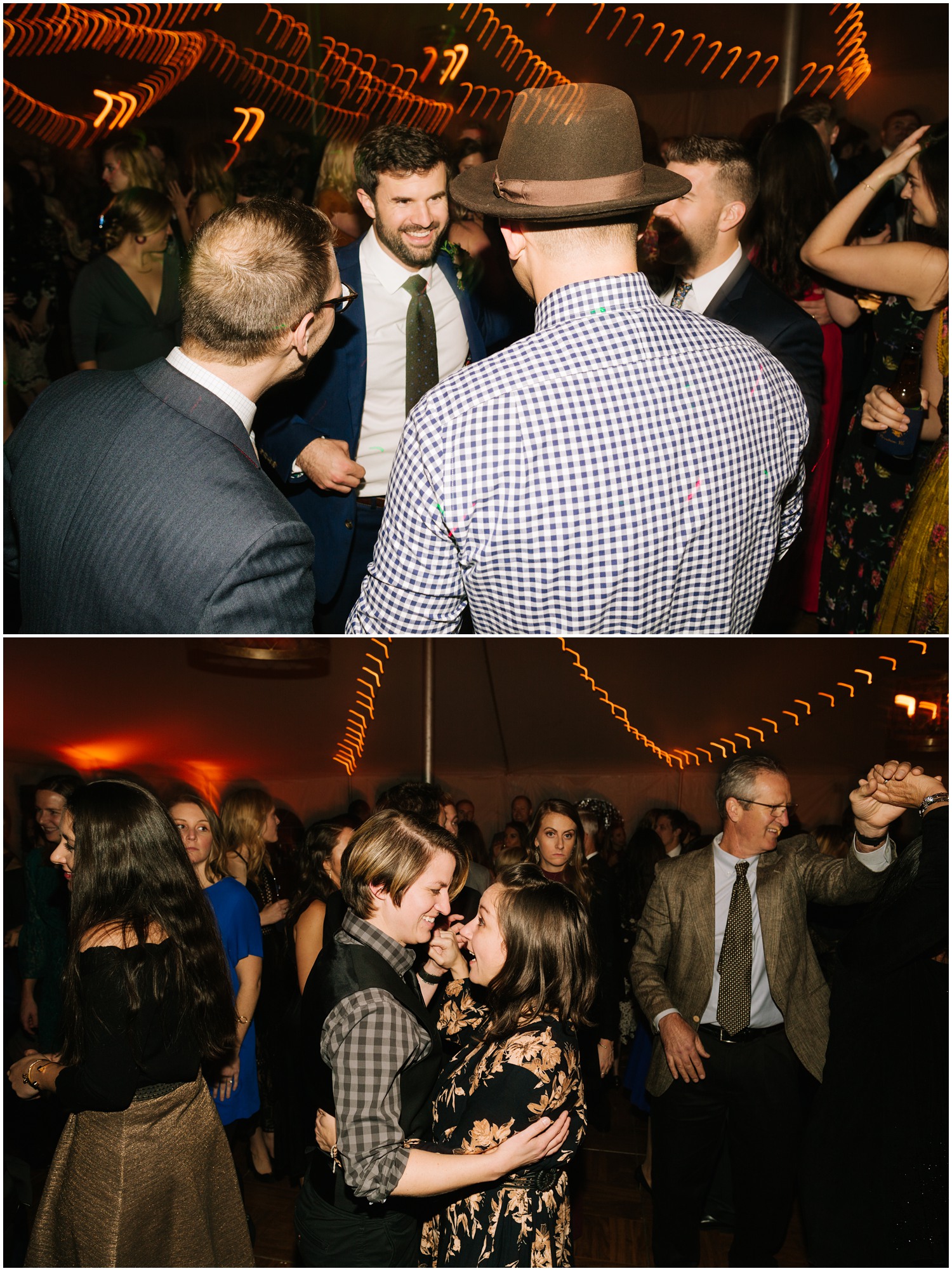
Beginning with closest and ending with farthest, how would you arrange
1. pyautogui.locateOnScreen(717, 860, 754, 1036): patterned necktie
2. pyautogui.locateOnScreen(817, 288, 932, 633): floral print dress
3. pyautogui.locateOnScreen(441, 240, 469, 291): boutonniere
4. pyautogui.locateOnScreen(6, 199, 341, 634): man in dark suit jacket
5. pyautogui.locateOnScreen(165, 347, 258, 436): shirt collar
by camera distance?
1. pyautogui.locateOnScreen(6, 199, 341, 634): man in dark suit jacket
2. pyautogui.locateOnScreen(165, 347, 258, 436): shirt collar
3. pyautogui.locateOnScreen(717, 860, 754, 1036): patterned necktie
4. pyautogui.locateOnScreen(441, 240, 469, 291): boutonniere
5. pyautogui.locateOnScreen(817, 288, 932, 633): floral print dress

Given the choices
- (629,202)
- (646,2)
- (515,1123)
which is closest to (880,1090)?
(515,1123)

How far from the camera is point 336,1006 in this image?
4.88 ft

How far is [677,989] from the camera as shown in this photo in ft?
5.49

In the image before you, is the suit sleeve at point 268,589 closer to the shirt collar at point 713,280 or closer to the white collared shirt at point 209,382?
the white collared shirt at point 209,382

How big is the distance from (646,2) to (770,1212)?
8.48 ft

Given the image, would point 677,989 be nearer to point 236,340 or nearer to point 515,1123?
point 515,1123

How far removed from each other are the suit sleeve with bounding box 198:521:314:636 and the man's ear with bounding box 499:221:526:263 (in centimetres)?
51

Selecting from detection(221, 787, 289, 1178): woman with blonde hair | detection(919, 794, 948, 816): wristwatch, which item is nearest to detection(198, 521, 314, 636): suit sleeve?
detection(221, 787, 289, 1178): woman with blonde hair

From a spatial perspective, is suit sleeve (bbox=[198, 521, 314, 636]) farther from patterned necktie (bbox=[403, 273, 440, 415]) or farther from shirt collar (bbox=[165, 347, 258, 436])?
patterned necktie (bbox=[403, 273, 440, 415])

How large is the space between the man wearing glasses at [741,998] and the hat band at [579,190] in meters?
1.08

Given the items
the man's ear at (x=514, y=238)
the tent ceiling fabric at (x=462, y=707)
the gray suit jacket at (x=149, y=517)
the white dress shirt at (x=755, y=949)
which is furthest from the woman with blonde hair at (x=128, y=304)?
the white dress shirt at (x=755, y=949)

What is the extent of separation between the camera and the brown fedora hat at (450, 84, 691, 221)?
3.64 feet

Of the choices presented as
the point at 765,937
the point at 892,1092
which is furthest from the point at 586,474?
the point at 892,1092

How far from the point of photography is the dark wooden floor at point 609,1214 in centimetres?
159
